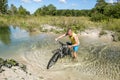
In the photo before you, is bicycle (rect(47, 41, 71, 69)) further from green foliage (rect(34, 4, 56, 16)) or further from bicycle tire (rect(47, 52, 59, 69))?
green foliage (rect(34, 4, 56, 16))

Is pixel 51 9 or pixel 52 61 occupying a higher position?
pixel 51 9

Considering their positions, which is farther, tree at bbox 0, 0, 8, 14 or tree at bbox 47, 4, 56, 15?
tree at bbox 47, 4, 56, 15

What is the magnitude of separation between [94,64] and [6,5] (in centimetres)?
6186

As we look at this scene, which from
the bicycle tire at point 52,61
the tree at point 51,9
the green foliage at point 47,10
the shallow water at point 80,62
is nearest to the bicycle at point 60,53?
the bicycle tire at point 52,61

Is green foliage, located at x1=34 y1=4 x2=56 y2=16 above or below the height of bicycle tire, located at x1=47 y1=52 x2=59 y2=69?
above

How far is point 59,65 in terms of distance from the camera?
1039 centimetres

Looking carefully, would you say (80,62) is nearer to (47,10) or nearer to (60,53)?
(60,53)

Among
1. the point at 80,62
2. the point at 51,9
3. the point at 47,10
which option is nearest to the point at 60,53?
the point at 80,62

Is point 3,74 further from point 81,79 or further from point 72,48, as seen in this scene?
point 72,48

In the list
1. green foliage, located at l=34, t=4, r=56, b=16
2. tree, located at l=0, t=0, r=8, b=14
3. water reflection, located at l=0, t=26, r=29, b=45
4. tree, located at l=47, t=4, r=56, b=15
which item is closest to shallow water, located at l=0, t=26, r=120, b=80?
water reflection, located at l=0, t=26, r=29, b=45

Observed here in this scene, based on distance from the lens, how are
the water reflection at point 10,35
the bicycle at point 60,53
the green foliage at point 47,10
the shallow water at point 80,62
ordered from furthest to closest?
1. the green foliage at point 47,10
2. the water reflection at point 10,35
3. the bicycle at point 60,53
4. the shallow water at point 80,62

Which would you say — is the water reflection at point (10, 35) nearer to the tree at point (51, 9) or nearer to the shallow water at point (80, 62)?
the shallow water at point (80, 62)

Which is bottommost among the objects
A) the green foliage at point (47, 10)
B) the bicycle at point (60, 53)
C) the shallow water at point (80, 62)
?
the shallow water at point (80, 62)

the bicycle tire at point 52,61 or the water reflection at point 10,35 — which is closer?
the bicycle tire at point 52,61
